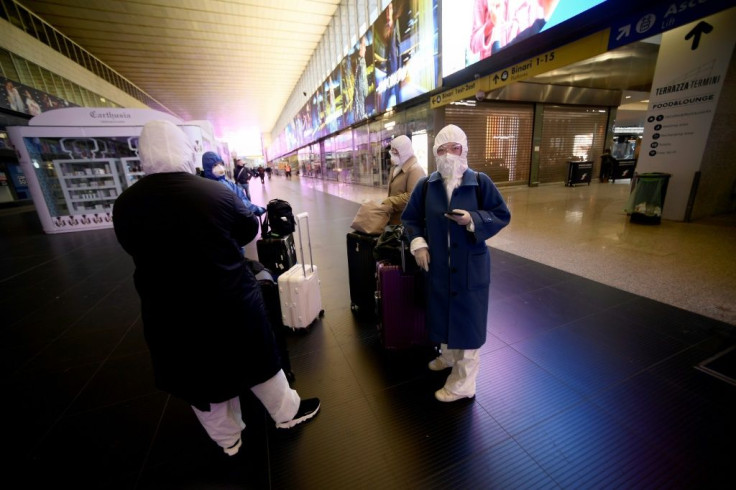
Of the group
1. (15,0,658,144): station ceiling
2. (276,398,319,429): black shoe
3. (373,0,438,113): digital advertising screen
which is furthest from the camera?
(15,0,658,144): station ceiling

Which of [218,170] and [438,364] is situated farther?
[218,170]

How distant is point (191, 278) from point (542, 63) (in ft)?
22.9

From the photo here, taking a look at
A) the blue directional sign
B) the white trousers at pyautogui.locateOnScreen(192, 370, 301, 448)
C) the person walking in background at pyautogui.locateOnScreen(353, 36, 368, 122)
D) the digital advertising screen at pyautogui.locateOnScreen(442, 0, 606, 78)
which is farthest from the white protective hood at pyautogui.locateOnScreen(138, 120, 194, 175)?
the person walking in background at pyautogui.locateOnScreen(353, 36, 368, 122)

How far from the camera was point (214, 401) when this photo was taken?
139cm

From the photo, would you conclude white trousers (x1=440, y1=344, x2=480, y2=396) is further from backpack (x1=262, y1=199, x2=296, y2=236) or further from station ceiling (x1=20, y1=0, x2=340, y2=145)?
station ceiling (x1=20, y1=0, x2=340, y2=145)

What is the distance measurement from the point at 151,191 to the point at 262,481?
1.48 metres

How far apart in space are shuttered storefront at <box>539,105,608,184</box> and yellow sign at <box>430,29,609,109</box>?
718 cm

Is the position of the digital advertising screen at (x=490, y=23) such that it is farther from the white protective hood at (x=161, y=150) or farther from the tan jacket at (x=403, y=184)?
the white protective hood at (x=161, y=150)

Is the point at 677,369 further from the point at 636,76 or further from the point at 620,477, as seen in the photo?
the point at 636,76

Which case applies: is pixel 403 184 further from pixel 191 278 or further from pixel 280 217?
pixel 191 278

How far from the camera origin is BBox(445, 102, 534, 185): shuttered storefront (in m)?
11.1

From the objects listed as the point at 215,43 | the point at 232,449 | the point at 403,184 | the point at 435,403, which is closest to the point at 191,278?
the point at 232,449

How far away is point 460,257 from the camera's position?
5.55ft

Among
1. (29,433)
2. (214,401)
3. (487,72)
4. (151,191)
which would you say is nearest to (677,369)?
(214,401)
